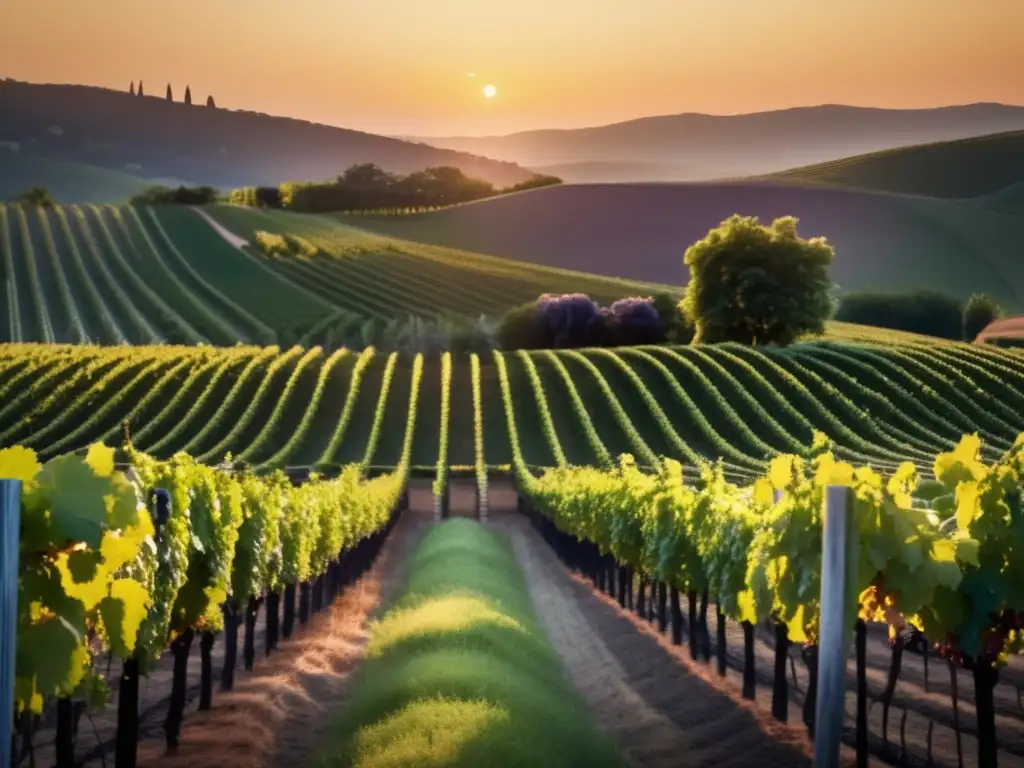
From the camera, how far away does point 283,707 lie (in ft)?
68.3

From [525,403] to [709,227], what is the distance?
98.2 m

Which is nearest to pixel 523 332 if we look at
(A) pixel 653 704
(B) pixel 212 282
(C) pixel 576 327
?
(C) pixel 576 327

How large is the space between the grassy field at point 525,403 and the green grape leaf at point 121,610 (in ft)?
203

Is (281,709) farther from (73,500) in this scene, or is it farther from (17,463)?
(17,463)

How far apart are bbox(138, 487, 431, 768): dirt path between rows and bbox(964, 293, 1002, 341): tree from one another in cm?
11816

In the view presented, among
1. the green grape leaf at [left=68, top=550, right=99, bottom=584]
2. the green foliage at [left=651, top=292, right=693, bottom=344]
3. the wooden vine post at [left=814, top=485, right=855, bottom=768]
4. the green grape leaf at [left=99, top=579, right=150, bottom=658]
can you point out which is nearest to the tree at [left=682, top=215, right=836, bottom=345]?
the green foliage at [left=651, top=292, right=693, bottom=344]

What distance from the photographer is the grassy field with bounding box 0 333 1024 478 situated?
3108 inches

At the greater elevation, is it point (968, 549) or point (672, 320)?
point (968, 549)

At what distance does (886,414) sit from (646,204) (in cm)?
10762

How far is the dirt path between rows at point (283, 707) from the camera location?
17.2 m

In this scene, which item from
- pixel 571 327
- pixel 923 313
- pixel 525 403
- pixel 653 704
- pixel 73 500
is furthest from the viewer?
pixel 923 313

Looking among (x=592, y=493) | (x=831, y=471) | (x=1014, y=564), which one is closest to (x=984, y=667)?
(x=1014, y=564)

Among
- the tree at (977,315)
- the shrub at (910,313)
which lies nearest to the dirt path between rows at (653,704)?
the shrub at (910,313)

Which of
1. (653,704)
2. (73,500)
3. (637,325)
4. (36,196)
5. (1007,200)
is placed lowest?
(637,325)
